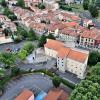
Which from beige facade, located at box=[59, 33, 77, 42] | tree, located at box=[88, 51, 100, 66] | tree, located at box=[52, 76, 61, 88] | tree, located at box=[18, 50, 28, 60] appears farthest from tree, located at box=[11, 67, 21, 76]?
beige facade, located at box=[59, 33, 77, 42]

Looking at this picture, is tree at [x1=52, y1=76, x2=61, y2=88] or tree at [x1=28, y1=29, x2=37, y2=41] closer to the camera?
tree at [x1=52, y1=76, x2=61, y2=88]

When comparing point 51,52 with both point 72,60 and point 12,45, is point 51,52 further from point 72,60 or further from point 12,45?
point 12,45

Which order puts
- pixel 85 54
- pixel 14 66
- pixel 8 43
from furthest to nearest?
1. pixel 8 43
2. pixel 14 66
3. pixel 85 54

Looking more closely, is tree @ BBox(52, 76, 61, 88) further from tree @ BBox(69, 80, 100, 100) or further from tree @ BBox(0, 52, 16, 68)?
tree @ BBox(0, 52, 16, 68)

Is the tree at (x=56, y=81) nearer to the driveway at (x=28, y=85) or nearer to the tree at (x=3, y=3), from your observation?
the driveway at (x=28, y=85)

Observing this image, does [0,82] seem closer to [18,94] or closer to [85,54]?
[18,94]

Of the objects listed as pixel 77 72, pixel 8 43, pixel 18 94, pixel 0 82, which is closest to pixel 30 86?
pixel 18 94
